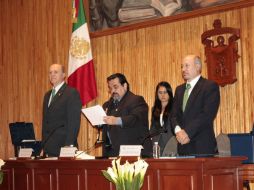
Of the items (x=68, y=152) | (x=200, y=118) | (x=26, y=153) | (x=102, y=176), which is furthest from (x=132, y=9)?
(x=102, y=176)

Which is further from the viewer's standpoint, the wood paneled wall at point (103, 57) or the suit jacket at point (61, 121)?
the wood paneled wall at point (103, 57)

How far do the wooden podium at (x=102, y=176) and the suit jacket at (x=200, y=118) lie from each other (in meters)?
0.42

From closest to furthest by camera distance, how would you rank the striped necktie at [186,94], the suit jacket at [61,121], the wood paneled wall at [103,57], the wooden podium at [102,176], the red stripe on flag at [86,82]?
the wooden podium at [102,176]
the striped necktie at [186,94]
the suit jacket at [61,121]
the wood paneled wall at [103,57]
the red stripe on flag at [86,82]

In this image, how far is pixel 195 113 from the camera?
4.61 meters

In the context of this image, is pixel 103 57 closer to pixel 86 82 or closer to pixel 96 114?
pixel 86 82

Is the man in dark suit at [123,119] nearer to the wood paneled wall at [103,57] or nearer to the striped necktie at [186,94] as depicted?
the striped necktie at [186,94]

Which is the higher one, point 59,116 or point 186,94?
point 186,94

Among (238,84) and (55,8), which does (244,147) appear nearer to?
(238,84)

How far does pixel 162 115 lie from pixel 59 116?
116 cm

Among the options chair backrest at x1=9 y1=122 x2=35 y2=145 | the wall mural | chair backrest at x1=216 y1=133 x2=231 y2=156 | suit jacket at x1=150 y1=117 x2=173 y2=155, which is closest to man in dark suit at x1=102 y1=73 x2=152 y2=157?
suit jacket at x1=150 y1=117 x2=173 y2=155

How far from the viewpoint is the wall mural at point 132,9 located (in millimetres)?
6723

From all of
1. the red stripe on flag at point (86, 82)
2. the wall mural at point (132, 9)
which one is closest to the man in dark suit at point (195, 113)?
the wall mural at point (132, 9)

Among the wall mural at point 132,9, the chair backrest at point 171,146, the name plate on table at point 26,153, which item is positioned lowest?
the name plate on table at point 26,153

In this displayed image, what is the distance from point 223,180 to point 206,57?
273 centimetres
